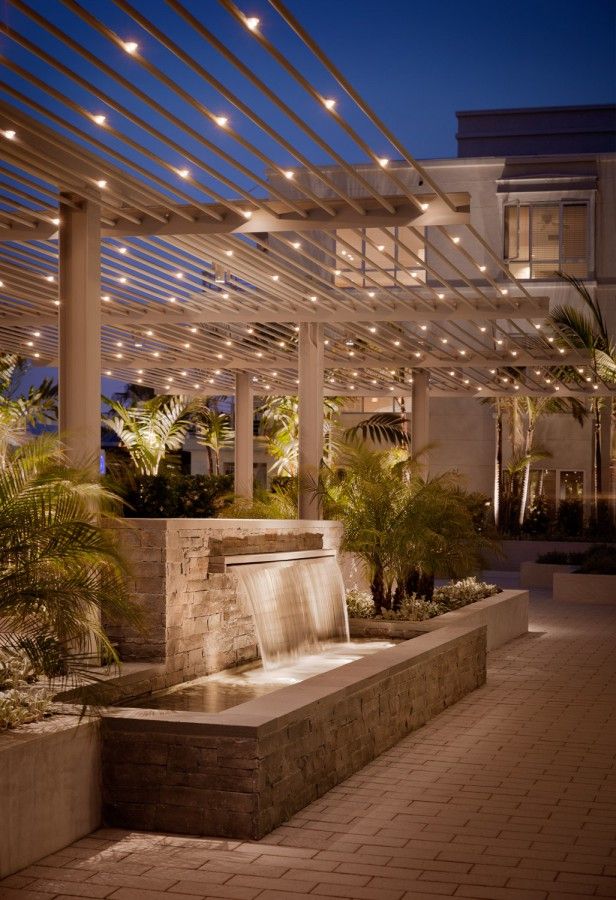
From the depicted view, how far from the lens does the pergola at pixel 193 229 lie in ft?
26.7

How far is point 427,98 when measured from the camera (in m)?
129

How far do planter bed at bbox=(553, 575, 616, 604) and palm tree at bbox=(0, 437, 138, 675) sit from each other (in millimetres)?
16780

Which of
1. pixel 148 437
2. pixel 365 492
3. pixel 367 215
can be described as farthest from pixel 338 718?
pixel 148 437

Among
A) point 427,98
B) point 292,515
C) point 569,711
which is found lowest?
point 569,711

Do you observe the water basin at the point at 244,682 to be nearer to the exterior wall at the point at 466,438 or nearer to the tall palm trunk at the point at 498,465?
the tall palm trunk at the point at 498,465

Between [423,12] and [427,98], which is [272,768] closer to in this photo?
[423,12]

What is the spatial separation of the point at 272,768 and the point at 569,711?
4812mm

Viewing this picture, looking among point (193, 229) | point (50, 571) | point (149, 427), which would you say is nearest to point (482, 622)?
point (193, 229)

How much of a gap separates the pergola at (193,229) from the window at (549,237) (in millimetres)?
8807

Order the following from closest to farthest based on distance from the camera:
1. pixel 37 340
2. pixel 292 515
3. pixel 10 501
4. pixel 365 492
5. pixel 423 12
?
pixel 10 501 → pixel 365 492 → pixel 292 515 → pixel 37 340 → pixel 423 12

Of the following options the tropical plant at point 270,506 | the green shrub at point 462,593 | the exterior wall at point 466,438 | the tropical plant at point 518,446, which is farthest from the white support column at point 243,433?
the exterior wall at point 466,438

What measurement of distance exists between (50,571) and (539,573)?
20.4 metres

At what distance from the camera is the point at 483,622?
14.7 metres

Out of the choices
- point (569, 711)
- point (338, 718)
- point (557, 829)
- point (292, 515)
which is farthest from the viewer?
point (292, 515)
